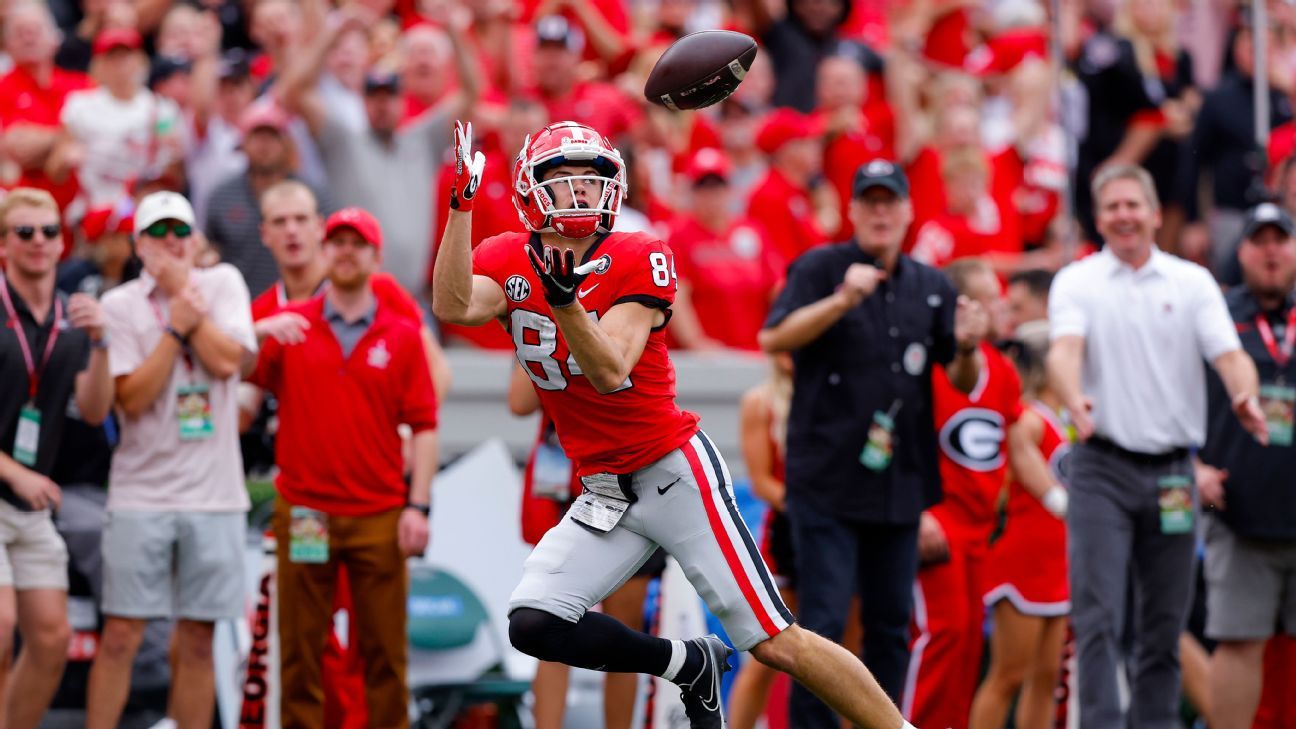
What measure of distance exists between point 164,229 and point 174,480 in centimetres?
97

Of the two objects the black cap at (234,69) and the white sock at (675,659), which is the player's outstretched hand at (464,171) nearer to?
the white sock at (675,659)

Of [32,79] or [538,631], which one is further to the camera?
[32,79]

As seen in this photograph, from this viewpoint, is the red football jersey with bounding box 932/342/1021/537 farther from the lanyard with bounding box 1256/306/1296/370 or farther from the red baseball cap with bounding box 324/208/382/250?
the red baseball cap with bounding box 324/208/382/250

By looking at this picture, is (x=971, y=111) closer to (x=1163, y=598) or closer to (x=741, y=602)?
(x=1163, y=598)

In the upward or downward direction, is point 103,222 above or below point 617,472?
above

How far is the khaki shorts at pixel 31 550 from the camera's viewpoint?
6.75 meters

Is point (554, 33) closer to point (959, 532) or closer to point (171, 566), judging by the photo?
point (959, 532)

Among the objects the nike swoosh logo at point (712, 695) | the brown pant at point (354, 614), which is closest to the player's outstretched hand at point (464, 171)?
the nike swoosh logo at point (712, 695)

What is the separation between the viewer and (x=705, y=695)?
225 inches

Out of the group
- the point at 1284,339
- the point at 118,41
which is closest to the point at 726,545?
the point at 1284,339

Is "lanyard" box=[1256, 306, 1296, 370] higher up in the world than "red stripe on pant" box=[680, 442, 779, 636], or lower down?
higher up

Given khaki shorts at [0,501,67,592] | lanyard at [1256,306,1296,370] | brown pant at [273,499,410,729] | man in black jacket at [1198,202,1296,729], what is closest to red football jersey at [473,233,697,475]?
Result: brown pant at [273,499,410,729]

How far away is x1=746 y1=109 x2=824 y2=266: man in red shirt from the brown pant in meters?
4.22

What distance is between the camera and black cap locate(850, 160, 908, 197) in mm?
6941
